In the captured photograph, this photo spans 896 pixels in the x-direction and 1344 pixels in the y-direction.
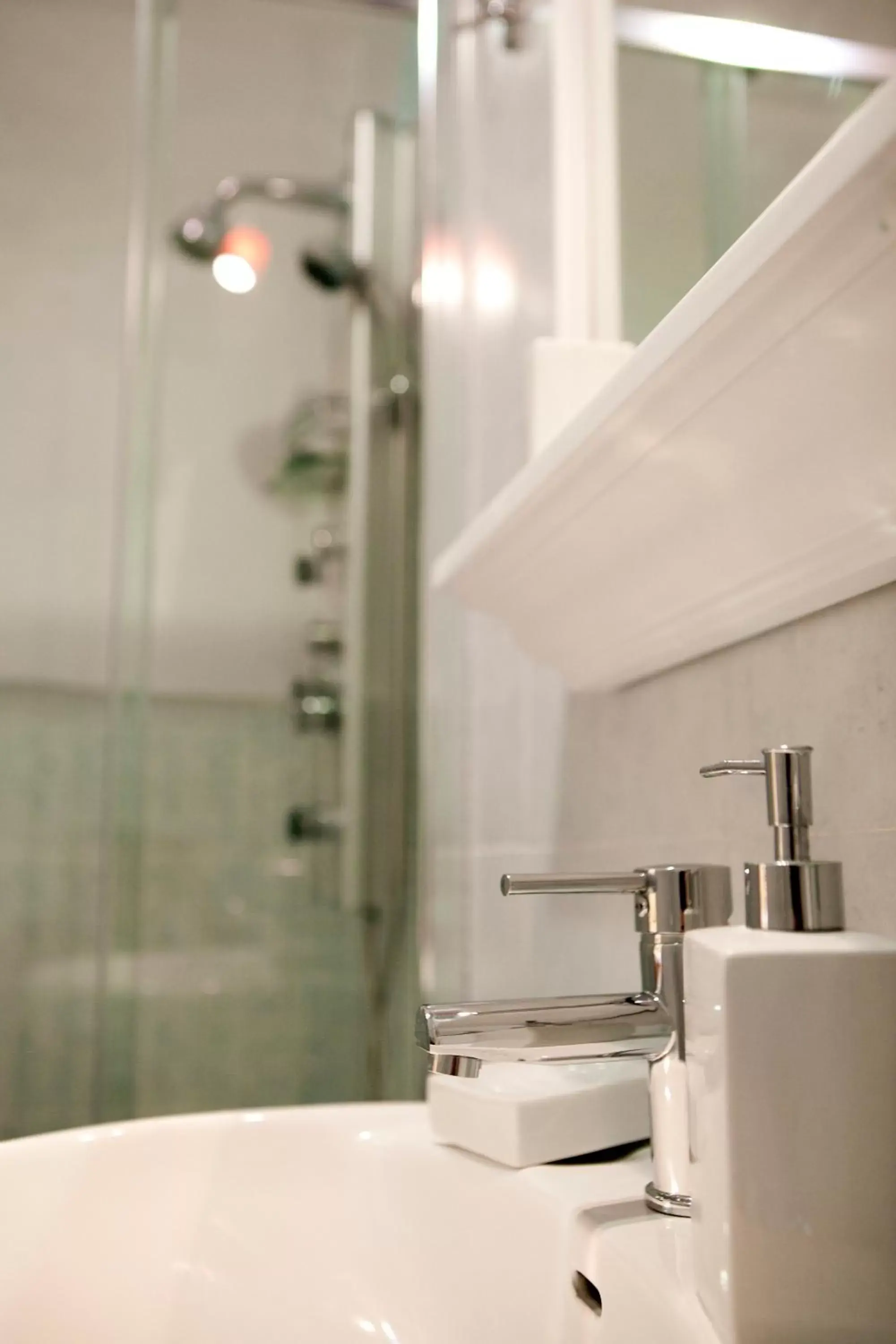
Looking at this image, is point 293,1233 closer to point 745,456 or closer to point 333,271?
point 745,456

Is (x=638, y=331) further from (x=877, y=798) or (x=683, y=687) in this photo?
(x=877, y=798)

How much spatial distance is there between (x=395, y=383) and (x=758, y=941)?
1.02 meters

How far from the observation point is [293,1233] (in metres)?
0.55

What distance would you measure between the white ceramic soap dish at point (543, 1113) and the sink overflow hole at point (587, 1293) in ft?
0.29

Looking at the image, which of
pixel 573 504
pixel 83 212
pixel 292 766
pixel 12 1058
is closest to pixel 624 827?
pixel 573 504

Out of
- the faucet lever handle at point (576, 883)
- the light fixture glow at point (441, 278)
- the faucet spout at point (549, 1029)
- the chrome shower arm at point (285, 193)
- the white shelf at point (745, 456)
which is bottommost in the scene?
the faucet spout at point (549, 1029)

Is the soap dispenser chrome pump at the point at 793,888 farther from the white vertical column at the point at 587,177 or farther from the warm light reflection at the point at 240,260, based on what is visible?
the warm light reflection at the point at 240,260

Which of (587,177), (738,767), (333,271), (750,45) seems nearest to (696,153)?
(750,45)

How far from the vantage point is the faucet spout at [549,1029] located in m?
0.43

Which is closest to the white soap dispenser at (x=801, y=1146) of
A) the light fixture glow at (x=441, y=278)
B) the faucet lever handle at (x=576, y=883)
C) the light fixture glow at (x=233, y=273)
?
the faucet lever handle at (x=576, y=883)

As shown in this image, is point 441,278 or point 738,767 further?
point 441,278

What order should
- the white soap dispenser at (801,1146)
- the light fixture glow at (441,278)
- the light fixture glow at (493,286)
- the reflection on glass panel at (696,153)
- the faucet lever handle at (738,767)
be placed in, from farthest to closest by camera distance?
the light fixture glow at (441,278) → the light fixture glow at (493,286) → the reflection on glass panel at (696,153) → the faucet lever handle at (738,767) → the white soap dispenser at (801,1146)

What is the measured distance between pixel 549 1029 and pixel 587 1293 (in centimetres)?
9

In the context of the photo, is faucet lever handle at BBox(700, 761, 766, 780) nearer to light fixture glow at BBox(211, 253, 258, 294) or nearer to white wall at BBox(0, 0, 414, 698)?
white wall at BBox(0, 0, 414, 698)
